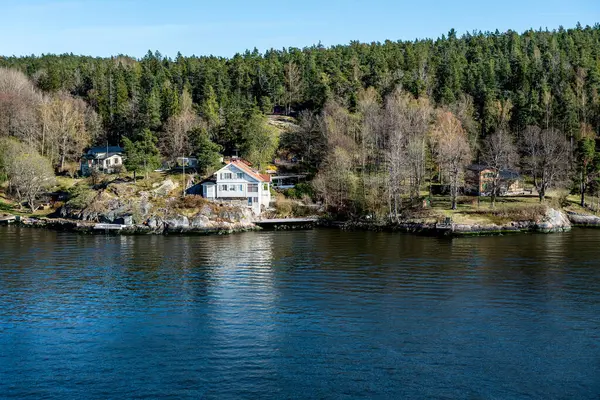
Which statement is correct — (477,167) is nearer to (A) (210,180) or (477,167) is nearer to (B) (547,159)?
(B) (547,159)

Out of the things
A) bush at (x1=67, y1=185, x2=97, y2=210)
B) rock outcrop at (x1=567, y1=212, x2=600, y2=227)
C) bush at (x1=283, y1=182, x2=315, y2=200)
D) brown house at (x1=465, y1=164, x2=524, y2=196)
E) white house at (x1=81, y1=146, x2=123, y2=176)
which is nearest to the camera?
rock outcrop at (x1=567, y1=212, x2=600, y2=227)

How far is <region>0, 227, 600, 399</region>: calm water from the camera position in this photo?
21.2 meters

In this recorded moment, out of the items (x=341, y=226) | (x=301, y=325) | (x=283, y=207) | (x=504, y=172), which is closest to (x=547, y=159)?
(x=504, y=172)

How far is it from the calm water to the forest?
30.7 metres

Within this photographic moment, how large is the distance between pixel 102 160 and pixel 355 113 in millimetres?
47867

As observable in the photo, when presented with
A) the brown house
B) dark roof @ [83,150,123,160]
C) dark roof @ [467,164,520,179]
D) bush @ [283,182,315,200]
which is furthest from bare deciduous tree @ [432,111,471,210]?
dark roof @ [83,150,123,160]

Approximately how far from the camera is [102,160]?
92.2m

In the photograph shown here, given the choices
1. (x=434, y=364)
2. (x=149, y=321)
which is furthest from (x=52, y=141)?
(x=434, y=364)

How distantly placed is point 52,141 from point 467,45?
11094 centimetres

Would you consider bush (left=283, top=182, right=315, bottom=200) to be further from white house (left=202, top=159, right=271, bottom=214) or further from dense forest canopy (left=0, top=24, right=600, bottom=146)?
dense forest canopy (left=0, top=24, right=600, bottom=146)

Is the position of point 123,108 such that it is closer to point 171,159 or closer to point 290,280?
point 171,159

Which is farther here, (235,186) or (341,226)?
(235,186)

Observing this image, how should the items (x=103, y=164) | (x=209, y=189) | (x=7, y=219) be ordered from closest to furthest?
(x=7, y=219) < (x=209, y=189) < (x=103, y=164)

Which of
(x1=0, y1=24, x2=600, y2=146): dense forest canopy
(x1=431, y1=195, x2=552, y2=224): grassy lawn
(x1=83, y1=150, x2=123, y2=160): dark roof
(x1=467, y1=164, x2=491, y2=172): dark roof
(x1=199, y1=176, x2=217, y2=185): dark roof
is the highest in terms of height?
(x1=0, y1=24, x2=600, y2=146): dense forest canopy
